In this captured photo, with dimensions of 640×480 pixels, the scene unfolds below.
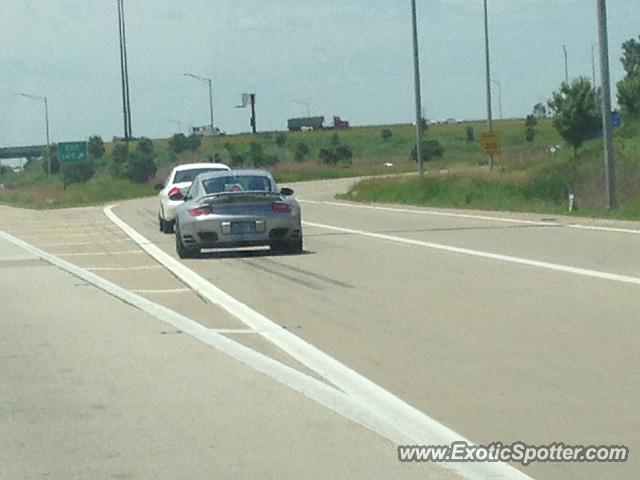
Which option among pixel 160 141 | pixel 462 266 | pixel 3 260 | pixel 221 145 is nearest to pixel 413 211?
pixel 3 260

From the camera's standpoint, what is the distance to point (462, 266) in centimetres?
2175

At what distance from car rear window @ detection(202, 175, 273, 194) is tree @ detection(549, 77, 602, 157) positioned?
60013mm

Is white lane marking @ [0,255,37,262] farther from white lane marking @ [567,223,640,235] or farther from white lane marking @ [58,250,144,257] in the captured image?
white lane marking @ [567,223,640,235]

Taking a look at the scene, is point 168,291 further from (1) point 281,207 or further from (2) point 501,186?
(2) point 501,186

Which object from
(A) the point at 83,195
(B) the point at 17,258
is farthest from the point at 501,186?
(A) the point at 83,195

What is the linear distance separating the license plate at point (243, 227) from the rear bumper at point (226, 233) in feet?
0.17

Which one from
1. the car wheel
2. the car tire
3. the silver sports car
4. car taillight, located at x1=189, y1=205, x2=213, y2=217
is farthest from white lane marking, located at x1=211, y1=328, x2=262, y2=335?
the car wheel

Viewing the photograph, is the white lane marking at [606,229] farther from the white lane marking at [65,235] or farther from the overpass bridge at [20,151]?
the overpass bridge at [20,151]

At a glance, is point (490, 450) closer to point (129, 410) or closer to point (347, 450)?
point (347, 450)

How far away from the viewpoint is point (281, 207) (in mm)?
25703

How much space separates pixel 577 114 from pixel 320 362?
247ft

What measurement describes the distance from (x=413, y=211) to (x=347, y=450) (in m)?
34.2

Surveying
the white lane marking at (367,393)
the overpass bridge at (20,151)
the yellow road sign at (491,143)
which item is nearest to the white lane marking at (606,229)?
the white lane marking at (367,393)

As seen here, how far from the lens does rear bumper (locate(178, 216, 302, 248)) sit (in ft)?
83.5
